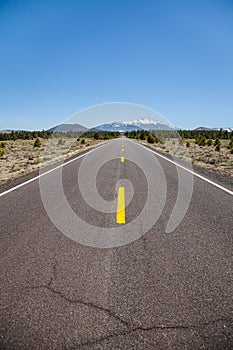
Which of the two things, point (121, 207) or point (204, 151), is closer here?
point (121, 207)

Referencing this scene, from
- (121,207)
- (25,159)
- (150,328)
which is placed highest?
(25,159)

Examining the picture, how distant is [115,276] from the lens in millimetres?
2947

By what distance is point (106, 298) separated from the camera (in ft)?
8.39

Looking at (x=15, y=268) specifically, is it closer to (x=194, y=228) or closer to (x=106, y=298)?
(x=106, y=298)

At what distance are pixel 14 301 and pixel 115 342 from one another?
3.58 feet

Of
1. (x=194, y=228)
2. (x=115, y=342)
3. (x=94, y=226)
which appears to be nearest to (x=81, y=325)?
(x=115, y=342)

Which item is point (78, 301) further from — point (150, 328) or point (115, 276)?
point (150, 328)

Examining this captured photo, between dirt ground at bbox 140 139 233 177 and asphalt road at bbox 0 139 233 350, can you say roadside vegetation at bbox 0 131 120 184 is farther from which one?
dirt ground at bbox 140 139 233 177

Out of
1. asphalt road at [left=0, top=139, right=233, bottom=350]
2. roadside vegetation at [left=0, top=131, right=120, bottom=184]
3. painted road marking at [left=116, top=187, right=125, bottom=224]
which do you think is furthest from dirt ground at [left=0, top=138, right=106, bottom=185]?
asphalt road at [left=0, top=139, right=233, bottom=350]

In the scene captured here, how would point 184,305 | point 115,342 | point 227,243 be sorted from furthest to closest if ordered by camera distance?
point 227,243 < point 184,305 < point 115,342

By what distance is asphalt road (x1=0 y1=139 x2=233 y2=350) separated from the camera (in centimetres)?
211

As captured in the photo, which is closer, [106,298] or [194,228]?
[106,298]

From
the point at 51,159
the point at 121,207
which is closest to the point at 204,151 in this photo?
the point at 51,159

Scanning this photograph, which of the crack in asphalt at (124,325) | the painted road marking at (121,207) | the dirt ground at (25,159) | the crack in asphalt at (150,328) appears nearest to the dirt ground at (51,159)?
the dirt ground at (25,159)
